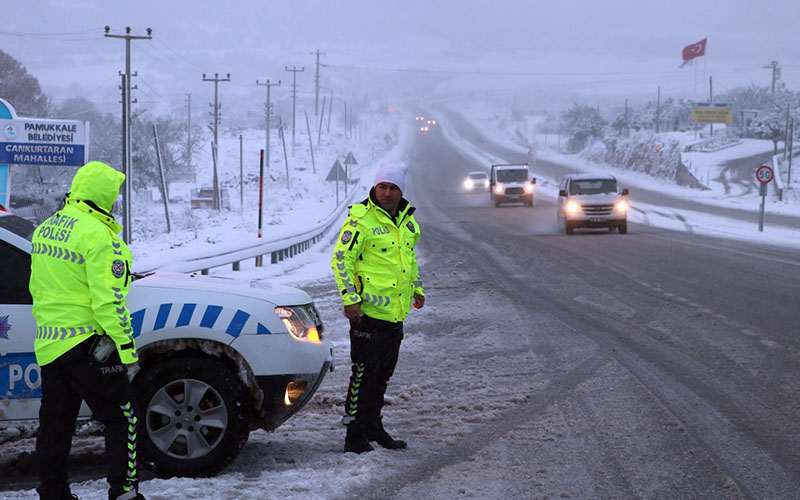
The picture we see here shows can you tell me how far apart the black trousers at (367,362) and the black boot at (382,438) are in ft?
0.11

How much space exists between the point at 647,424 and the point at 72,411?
13.2 ft

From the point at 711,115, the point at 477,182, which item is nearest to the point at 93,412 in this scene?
the point at 477,182

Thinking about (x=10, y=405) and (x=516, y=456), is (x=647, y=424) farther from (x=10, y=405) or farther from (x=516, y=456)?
(x=10, y=405)

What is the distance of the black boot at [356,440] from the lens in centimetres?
568

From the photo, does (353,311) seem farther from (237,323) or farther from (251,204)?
(251,204)

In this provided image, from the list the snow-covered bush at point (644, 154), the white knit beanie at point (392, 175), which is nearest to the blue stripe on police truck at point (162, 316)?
the white knit beanie at point (392, 175)

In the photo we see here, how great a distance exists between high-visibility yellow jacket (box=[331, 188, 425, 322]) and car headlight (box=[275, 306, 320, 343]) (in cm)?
29

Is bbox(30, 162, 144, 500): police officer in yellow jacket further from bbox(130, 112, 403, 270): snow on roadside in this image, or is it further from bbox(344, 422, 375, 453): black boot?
bbox(130, 112, 403, 270): snow on roadside

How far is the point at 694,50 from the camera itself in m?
92.3

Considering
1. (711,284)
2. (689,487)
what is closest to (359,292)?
(689,487)

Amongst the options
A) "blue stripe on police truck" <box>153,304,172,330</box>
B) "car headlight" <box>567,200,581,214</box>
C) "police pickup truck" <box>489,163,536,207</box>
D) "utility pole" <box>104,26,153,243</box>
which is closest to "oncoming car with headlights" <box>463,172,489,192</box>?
"police pickup truck" <box>489,163,536,207</box>

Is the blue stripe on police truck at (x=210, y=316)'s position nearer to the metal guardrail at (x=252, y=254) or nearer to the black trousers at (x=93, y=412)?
the black trousers at (x=93, y=412)

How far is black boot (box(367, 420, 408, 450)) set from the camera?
5801 millimetres

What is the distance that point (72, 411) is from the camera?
452 cm
